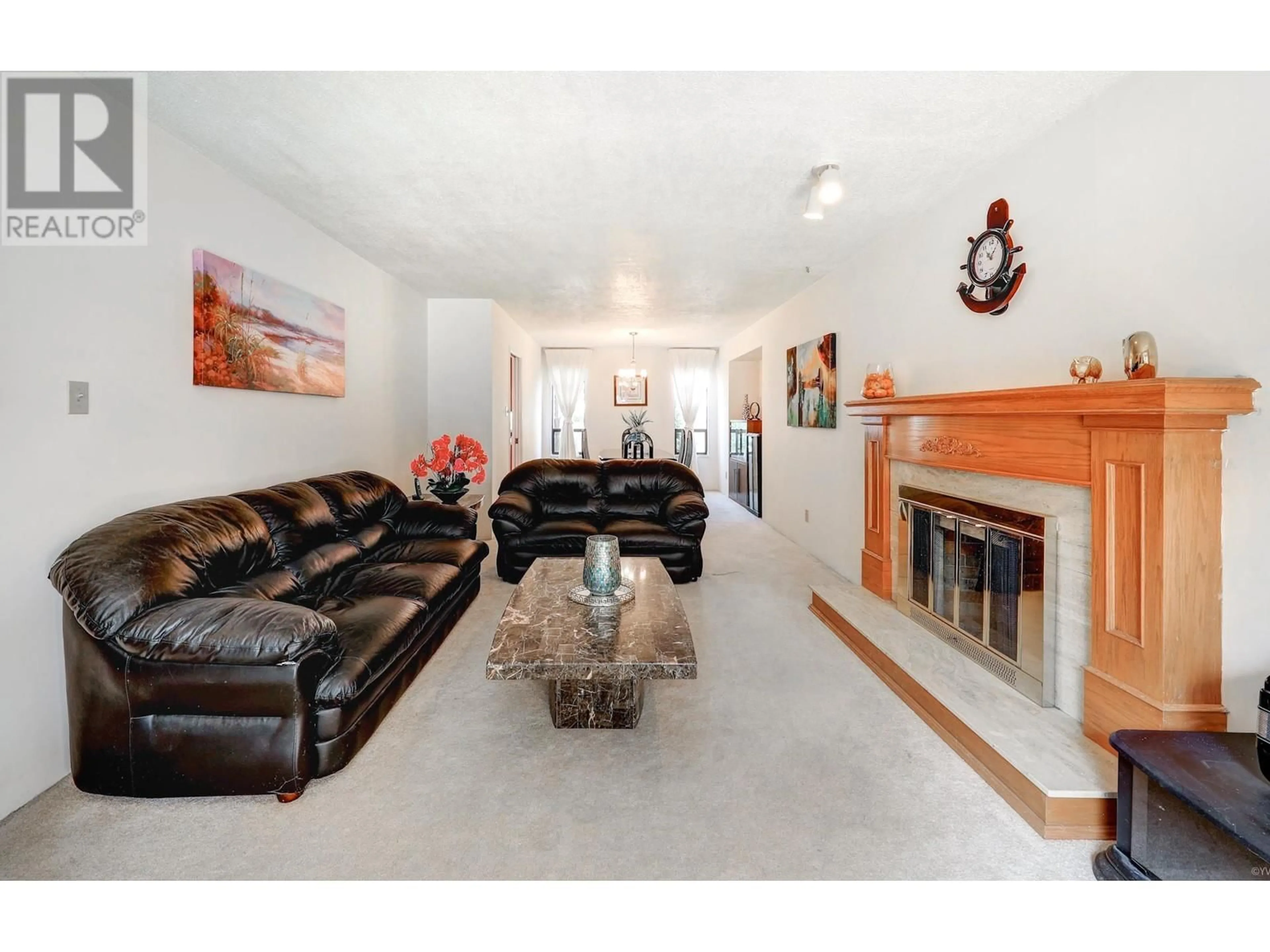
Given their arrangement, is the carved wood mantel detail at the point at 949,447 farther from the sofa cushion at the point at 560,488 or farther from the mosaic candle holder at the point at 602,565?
the sofa cushion at the point at 560,488

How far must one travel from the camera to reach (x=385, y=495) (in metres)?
3.80

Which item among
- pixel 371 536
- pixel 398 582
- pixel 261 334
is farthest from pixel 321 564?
pixel 261 334

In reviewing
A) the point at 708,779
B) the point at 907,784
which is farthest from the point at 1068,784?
the point at 708,779

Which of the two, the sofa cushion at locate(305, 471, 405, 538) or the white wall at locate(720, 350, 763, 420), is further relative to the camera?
the white wall at locate(720, 350, 763, 420)

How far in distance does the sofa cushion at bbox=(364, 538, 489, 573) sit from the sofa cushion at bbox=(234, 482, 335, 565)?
13.1 inches

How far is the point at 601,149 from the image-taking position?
2.59 metres

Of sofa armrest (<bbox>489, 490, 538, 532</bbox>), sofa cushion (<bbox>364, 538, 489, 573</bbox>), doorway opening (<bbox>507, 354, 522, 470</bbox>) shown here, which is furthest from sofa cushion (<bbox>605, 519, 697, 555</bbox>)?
doorway opening (<bbox>507, 354, 522, 470</bbox>)

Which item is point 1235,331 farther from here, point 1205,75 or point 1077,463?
point 1205,75

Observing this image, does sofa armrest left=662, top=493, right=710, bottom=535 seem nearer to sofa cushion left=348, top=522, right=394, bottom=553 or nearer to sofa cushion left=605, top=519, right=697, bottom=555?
sofa cushion left=605, top=519, right=697, bottom=555

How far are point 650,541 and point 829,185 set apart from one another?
2.65 m

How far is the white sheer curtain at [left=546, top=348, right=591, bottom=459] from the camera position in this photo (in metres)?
9.40

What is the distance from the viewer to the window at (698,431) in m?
9.61

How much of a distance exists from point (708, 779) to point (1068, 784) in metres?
1.08

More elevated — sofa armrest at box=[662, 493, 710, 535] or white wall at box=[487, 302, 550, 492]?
white wall at box=[487, 302, 550, 492]
